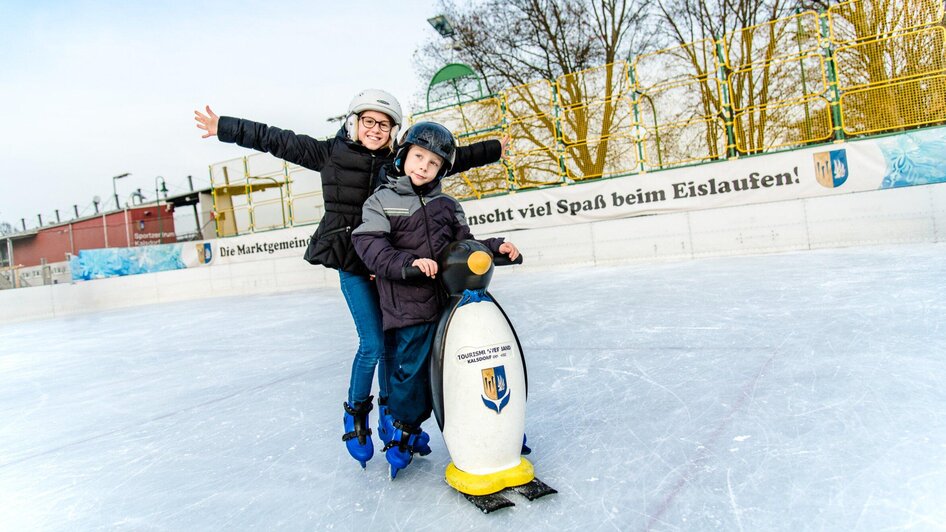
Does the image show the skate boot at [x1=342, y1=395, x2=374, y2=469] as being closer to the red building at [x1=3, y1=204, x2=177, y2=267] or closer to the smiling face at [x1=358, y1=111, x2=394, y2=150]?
the smiling face at [x1=358, y1=111, x2=394, y2=150]

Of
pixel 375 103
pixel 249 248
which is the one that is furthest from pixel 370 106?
pixel 249 248

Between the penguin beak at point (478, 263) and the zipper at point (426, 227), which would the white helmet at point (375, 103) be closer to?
the zipper at point (426, 227)

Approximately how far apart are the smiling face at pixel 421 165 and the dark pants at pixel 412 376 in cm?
43

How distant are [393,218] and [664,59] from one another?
9.35 m

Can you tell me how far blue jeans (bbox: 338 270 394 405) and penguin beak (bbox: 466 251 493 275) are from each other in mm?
529

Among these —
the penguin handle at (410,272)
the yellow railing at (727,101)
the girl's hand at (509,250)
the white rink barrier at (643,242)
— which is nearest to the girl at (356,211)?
the penguin handle at (410,272)

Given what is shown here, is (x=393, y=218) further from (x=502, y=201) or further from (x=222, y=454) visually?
(x=502, y=201)

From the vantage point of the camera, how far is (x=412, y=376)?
165cm

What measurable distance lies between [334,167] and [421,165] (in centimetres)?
41

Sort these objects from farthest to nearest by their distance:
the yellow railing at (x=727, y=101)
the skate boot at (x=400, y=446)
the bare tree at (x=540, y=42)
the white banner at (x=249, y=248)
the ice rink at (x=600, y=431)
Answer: the bare tree at (x=540, y=42) → the white banner at (x=249, y=248) → the yellow railing at (x=727, y=101) → the skate boot at (x=400, y=446) → the ice rink at (x=600, y=431)

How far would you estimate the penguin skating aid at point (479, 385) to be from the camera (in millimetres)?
1452

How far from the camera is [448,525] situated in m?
1.41

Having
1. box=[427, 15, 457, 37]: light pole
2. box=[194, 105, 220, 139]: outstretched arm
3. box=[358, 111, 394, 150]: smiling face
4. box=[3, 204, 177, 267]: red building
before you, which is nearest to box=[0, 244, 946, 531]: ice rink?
box=[358, 111, 394, 150]: smiling face

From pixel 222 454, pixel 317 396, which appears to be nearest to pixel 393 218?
pixel 222 454
